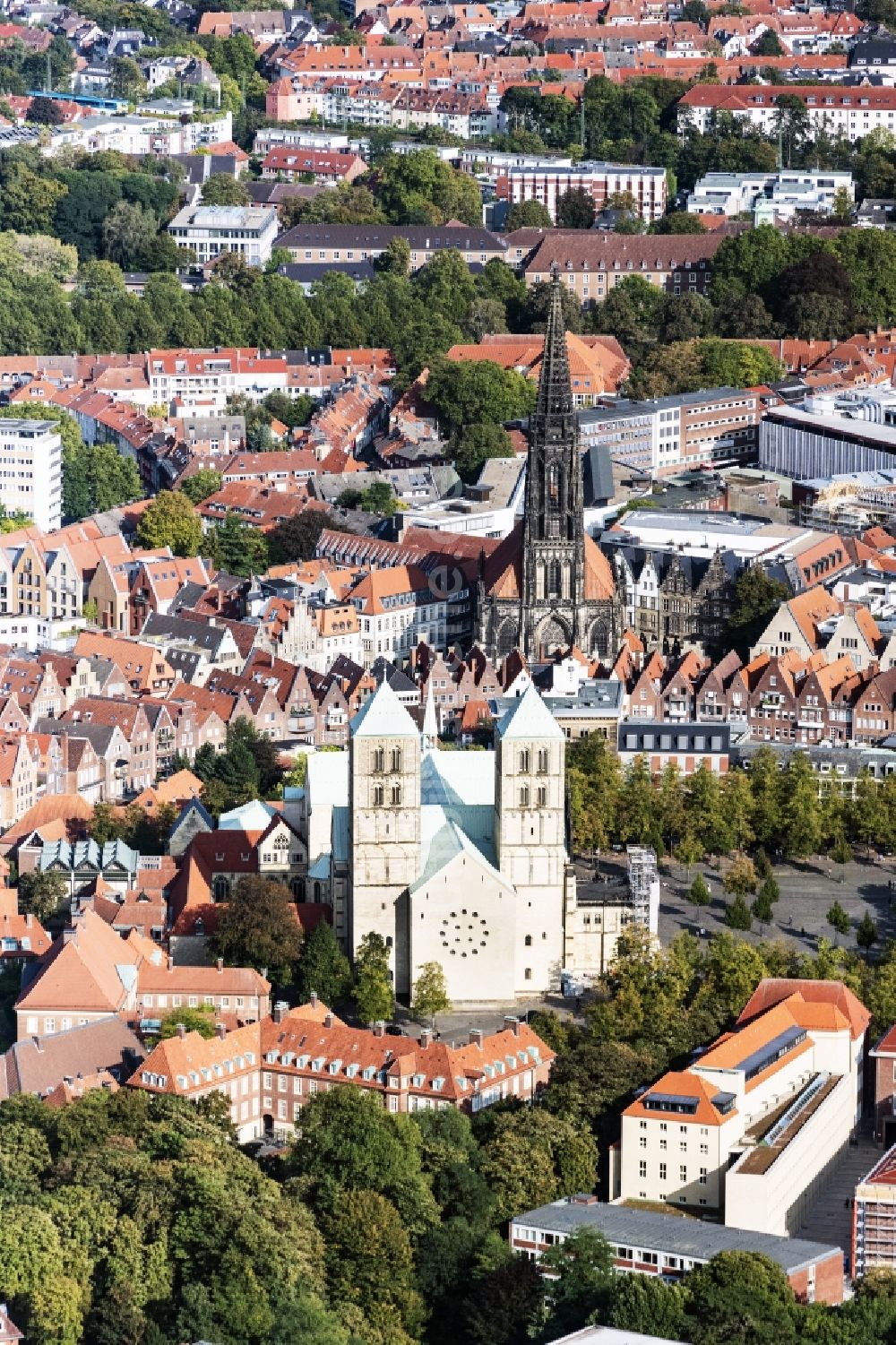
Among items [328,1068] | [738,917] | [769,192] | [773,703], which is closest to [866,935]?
[738,917]

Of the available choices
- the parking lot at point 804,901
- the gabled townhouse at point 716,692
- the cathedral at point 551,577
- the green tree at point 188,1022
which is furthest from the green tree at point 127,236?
the green tree at point 188,1022

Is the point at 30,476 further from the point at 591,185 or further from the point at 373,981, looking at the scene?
the point at 373,981

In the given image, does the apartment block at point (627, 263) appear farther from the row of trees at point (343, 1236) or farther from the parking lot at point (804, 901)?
the row of trees at point (343, 1236)

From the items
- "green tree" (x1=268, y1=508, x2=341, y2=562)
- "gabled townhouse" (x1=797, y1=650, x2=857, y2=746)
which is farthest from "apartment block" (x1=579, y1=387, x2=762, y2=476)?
"gabled townhouse" (x1=797, y1=650, x2=857, y2=746)

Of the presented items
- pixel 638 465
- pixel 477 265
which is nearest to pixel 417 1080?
pixel 638 465

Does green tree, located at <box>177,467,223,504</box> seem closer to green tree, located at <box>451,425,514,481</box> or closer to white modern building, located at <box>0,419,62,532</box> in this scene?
white modern building, located at <box>0,419,62,532</box>

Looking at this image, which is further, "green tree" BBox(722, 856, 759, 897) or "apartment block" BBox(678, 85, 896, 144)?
"apartment block" BBox(678, 85, 896, 144)
